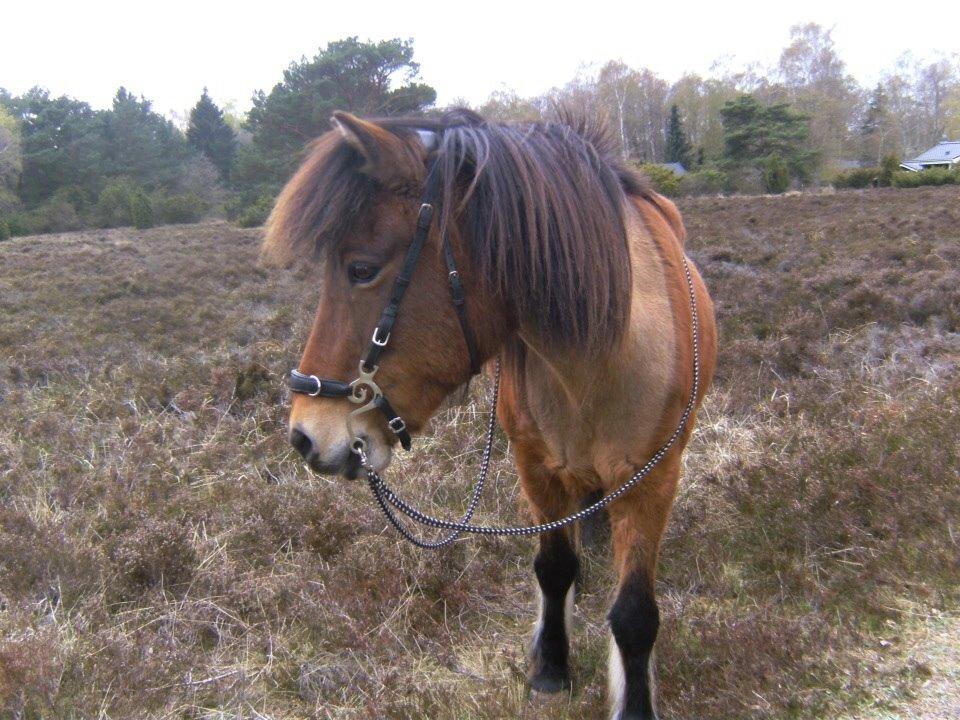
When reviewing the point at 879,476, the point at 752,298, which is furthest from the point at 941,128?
the point at 879,476

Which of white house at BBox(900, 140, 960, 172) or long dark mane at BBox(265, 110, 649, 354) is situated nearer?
long dark mane at BBox(265, 110, 649, 354)

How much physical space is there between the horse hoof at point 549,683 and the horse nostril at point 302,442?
5.45ft

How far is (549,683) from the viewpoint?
289 centimetres

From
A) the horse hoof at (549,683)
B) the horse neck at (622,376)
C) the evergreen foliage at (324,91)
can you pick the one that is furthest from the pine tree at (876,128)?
the horse hoof at (549,683)

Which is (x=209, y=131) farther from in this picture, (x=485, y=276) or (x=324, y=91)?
(x=485, y=276)

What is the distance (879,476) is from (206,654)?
11.0 ft

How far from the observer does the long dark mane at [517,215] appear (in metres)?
1.79

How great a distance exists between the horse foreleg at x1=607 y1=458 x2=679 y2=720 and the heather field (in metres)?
0.16

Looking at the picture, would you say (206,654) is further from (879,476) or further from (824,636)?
(879,476)

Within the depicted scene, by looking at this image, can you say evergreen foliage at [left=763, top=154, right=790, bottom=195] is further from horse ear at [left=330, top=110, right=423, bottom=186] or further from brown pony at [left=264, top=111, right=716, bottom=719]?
horse ear at [left=330, top=110, right=423, bottom=186]

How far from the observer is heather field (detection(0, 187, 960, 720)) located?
2.62 meters

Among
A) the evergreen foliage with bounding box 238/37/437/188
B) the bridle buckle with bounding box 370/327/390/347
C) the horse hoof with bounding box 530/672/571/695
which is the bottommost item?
the horse hoof with bounding box 530/672/571/695

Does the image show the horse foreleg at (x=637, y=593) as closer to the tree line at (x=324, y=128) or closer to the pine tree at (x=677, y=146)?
the tree line at (x=324, y=128)

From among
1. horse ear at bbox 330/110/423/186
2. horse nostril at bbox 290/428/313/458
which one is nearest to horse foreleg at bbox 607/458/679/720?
horse nostril at bbox 290/428/313/458
